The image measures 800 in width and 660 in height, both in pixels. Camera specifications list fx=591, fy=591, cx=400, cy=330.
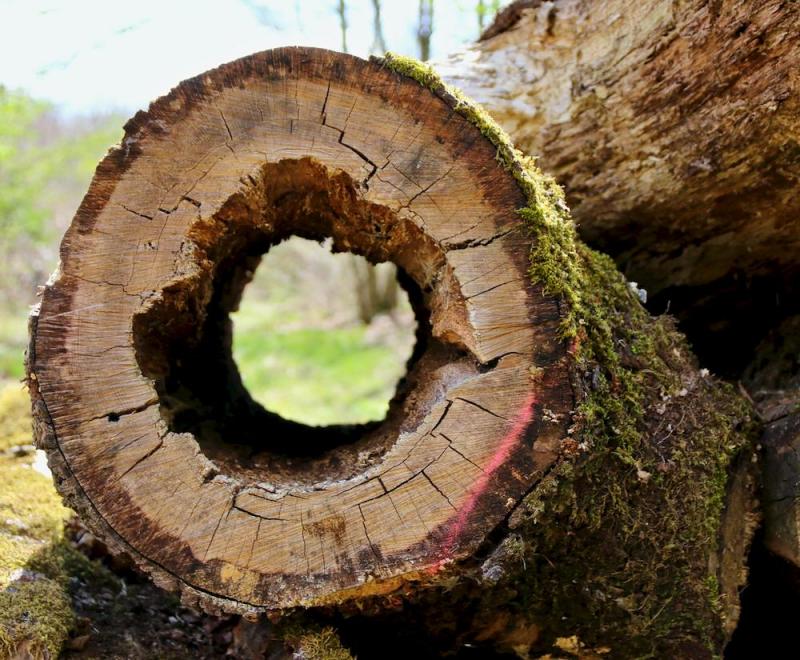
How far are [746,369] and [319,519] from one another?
220cm

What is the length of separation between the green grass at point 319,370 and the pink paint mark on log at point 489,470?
3996mm

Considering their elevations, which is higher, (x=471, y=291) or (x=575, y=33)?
(x=575, y=33)

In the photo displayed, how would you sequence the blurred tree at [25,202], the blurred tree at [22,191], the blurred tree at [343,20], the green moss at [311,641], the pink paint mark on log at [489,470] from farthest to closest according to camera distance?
1. the blurred tree at [22,191]
2. the blurred tree at [25,202]
3. the blurred tree at [343,20]
4. the green moss at [311,641]
5. the pink paint mark on log at [489,470]

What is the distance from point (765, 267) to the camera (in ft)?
8.52

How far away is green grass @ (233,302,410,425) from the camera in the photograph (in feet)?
21.1

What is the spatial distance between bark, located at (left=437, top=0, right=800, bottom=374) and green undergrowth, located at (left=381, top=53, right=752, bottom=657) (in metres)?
0.72

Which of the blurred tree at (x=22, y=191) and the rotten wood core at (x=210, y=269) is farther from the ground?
the blurred tree at (x=22, y=191)

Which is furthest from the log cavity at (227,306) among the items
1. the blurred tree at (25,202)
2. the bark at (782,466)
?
the blurred tree at (25,202)

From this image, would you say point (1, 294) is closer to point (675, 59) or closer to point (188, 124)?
point (188, 124)

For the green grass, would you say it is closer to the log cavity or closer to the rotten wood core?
the log cavity

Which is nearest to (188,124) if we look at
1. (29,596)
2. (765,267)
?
(29,596)

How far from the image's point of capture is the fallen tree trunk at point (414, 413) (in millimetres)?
1571

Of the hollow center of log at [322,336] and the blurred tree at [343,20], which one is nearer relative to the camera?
the blurred tree at [343,20]

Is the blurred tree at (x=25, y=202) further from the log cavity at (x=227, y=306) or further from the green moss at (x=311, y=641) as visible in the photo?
the green moss at (x=311, y=641)
